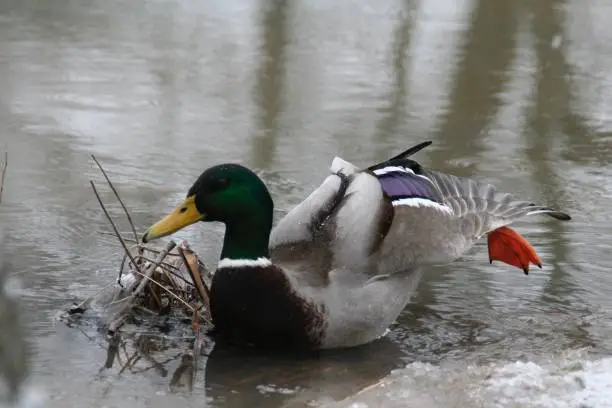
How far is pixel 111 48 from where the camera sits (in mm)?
9320

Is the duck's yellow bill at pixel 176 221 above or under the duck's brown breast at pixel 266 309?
above

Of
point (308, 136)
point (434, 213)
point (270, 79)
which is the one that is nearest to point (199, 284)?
point (434, 213)

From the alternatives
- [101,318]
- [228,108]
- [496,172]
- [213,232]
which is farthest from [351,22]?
[101,318]

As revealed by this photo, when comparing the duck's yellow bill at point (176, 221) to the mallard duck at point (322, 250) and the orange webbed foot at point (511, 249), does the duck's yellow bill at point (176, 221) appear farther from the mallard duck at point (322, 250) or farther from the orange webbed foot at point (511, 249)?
the orange webbed foot at point (511, 249)

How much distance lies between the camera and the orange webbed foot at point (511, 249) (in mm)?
4488

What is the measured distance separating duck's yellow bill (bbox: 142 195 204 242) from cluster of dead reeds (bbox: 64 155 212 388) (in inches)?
8.0

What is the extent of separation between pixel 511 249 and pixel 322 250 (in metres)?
0.95

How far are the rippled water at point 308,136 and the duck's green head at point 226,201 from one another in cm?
51

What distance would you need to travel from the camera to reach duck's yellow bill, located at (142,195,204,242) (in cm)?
386

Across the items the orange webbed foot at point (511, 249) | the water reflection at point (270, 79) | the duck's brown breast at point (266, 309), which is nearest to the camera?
the duck's brown breast at point (266, 309)

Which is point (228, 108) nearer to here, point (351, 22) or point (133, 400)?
point (351, 22)

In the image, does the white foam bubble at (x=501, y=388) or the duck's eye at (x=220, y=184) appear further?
the duck's eye at (x=220, y=184)

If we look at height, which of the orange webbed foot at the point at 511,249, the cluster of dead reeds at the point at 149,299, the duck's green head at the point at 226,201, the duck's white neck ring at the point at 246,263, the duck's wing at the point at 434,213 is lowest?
the cluster of dead reeds at the point at 149,299

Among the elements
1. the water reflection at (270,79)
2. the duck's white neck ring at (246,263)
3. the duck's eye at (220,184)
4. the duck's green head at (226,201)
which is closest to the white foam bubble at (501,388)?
the duck's white neck ring at (246,263)
